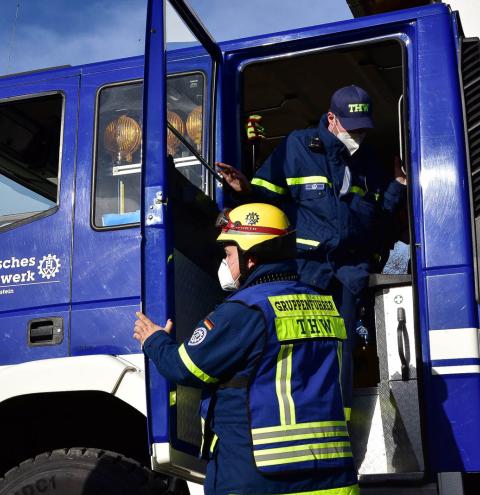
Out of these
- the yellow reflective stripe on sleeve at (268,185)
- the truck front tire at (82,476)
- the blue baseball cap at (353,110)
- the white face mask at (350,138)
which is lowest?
the truck front tire at (82,476)

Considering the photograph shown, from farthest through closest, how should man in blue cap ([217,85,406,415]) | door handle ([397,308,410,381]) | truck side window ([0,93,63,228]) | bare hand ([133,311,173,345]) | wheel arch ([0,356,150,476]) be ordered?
truck side window ([0,93,63,228]) < man in blue cap ([217,85,406,415]) < wheel arch ([0,356,150,476]) < door handle ([397,308,410,381]) < bare hand ([133,311,173,345])

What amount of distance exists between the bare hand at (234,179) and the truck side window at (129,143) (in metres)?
0.13

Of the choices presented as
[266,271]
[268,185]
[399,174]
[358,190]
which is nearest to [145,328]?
[266,271]

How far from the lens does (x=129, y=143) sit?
450 cm

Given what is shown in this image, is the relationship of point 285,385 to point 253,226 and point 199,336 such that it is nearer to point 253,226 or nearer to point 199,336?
point 199,336

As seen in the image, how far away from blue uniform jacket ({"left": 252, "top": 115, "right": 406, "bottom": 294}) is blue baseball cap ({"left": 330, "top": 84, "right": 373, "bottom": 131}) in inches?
3.8

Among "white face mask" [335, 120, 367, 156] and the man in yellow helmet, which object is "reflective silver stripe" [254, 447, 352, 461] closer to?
the man in yellow helmet

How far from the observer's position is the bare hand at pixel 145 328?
11.4 ft

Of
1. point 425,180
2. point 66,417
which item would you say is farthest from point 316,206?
point 66,417

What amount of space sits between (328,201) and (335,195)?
0.05m

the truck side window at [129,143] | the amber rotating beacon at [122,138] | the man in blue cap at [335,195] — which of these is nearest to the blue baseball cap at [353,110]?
the man in blue cap at [335,195]

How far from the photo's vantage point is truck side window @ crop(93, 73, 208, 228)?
14.3ft

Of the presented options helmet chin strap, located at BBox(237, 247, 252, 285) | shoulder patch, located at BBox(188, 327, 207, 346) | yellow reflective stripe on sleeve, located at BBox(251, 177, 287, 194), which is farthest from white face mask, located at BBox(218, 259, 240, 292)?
yellow reflective stripe on sleeve, located at BBox(251, 177, 287, 194)

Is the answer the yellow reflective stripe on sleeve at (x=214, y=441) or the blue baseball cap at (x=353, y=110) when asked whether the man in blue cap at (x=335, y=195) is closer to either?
the blue baseball cap at (x=353, y=110)
